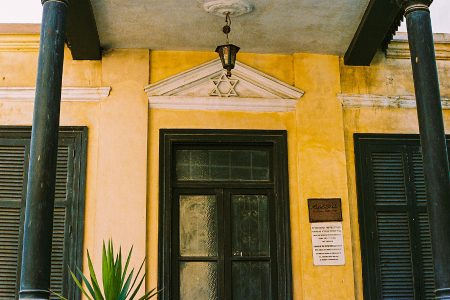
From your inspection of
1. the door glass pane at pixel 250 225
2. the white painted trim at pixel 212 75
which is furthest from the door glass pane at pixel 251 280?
the white painted trim at pixel 212 75

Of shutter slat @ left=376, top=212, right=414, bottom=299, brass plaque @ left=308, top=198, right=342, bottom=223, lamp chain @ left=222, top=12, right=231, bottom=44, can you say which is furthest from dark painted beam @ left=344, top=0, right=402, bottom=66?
shutter slat @ left=376, top=212, right=414, bottom=299

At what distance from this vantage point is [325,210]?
6.68 m

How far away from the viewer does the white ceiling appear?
6340mm

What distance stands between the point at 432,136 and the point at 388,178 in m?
1.60

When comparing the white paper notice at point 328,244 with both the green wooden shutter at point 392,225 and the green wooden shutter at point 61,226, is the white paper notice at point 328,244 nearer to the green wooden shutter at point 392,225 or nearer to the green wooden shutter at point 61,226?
the green wooden shutter at point 392,225

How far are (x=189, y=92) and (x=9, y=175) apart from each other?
2.09 m

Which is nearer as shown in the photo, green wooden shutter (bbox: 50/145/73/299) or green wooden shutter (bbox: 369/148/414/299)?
green wooden shutter (bbox: 50/145/73/299)

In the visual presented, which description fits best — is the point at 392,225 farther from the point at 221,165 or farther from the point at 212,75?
the point at 212,75

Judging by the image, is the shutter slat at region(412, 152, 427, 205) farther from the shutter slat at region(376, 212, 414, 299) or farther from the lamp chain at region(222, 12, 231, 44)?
the lamp chain at region(222, 12, 231, 44)

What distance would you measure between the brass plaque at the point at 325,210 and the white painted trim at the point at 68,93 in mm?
2491

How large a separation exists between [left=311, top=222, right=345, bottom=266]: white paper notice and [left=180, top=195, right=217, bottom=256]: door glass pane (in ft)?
3.44

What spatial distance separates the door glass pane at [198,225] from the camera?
22.1 feet

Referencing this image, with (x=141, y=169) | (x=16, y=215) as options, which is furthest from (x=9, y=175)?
(x=141, y=169)

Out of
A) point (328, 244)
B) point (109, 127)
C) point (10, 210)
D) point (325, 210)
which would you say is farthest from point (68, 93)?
point (328, 244)
